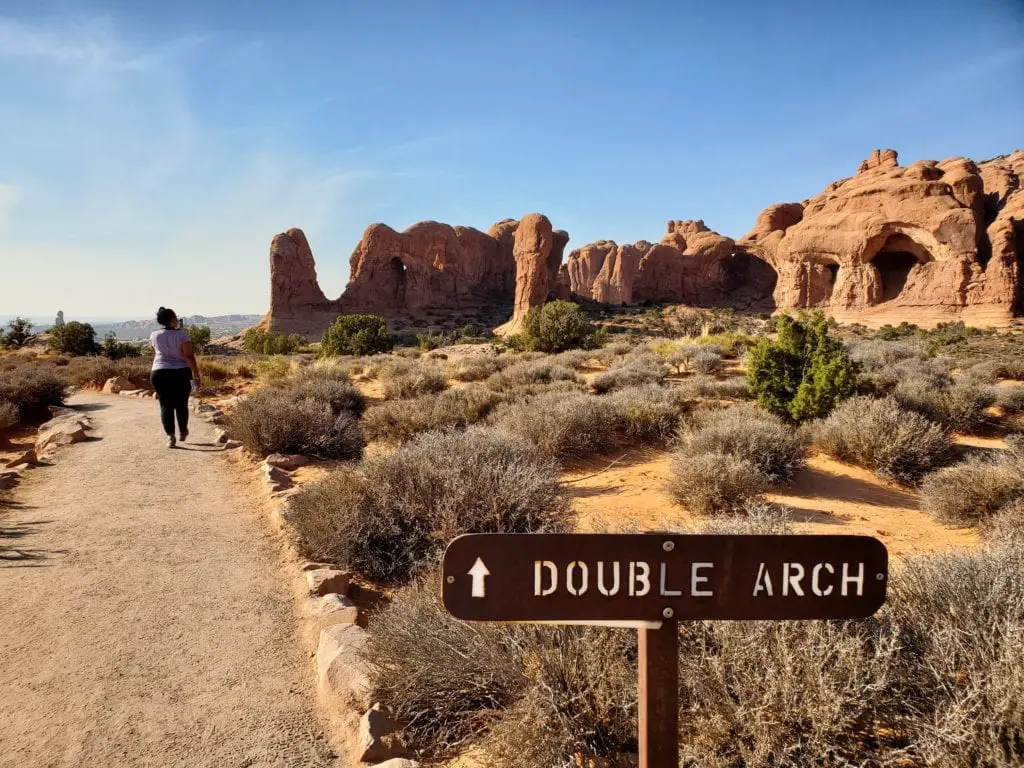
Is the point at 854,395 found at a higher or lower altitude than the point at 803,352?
lower

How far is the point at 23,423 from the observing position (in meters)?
10.3

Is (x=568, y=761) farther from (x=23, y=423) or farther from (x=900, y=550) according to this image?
(x=23, y=423)

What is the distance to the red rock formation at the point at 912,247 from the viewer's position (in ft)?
108

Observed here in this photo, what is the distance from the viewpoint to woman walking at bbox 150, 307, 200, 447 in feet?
23.4

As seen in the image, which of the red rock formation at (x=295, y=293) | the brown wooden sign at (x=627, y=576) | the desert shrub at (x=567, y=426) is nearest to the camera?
the brown wooden sign at (x=627, y=576)

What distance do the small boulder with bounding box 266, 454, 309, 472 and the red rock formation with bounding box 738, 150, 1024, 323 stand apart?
4010 centimetres

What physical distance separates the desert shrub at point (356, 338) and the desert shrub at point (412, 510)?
21.4 m

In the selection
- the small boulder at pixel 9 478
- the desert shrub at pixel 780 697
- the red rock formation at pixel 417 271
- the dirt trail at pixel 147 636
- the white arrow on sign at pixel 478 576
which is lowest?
the dirt trail at pixel 147 636

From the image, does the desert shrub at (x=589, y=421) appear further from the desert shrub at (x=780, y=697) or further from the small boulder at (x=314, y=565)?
the desert shrub at (x=780, y=697)

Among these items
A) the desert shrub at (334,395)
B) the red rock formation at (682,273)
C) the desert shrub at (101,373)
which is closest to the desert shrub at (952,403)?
the desert shrub at (334,395)

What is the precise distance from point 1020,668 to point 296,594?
3.81 m

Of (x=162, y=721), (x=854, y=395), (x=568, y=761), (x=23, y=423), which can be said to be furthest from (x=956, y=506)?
(x=23, y=423)

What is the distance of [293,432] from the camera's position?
287 inches

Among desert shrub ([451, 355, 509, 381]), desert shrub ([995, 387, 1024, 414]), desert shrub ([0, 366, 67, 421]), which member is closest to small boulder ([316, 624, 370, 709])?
desert shrub ([0, 366, 67, 421])
